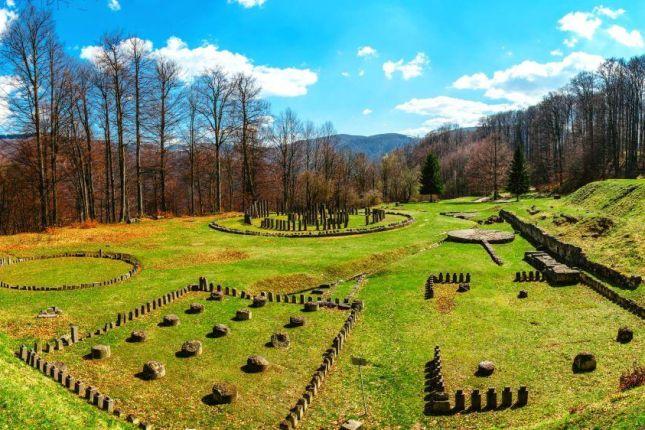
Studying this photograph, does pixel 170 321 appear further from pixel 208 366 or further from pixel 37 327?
pixel 37 327

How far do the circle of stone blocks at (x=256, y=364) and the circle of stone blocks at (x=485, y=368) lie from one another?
20.3ft

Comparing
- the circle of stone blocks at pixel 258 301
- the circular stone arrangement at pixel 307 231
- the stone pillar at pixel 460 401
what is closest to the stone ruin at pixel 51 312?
the circle of stone blocks at pixel 258 301

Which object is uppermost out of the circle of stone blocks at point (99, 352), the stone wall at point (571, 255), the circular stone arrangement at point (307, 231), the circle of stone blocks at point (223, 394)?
the circular stone arrangement at point (307, 231)

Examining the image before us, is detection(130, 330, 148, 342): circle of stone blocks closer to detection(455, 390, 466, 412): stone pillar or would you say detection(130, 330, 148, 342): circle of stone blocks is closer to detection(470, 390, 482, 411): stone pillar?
detection(455, 390, 466, 412): stone pillar

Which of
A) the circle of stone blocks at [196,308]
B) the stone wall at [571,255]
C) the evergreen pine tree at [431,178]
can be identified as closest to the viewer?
the circle of stone blocks at [196,308]

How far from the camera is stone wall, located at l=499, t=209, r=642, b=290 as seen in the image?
63.2 feet

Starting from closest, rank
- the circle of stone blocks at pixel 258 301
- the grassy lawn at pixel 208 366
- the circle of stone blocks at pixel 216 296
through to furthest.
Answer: the grassy lawn at pixel 208 366, the circle of stone blocks at pixel 258 301, the circle of stone blocks at pixel 216 296

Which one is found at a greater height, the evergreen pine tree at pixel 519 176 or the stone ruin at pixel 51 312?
the evergreen pine tree at pixel 519 176

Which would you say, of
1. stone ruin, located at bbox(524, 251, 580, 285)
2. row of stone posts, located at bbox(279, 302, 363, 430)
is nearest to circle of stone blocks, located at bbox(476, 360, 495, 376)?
row of stone posts, located at bbox(279, 302, 363, 430)

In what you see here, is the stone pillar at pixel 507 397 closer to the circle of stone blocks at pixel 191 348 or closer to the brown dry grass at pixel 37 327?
the circle of stone blocks at pixel 191 348

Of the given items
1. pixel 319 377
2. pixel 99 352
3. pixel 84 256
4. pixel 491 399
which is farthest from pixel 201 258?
pixel 491 399

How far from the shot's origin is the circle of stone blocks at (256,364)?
41.9 feet

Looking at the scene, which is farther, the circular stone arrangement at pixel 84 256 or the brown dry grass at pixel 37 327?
the circular stone arrangement at pixel 84 256

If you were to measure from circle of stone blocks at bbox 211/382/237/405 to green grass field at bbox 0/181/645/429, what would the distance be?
0.32 m
